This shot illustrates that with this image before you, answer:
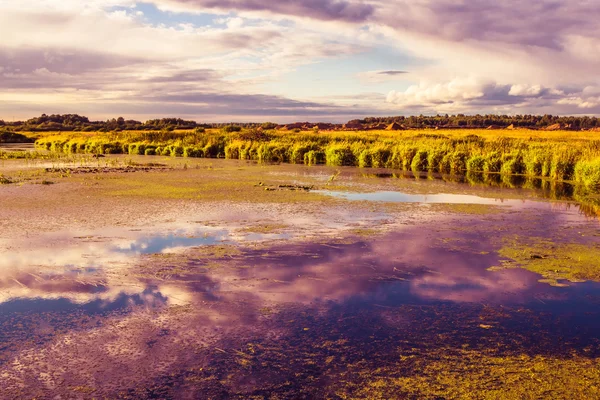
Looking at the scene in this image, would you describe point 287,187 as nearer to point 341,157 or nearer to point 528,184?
point 528,184

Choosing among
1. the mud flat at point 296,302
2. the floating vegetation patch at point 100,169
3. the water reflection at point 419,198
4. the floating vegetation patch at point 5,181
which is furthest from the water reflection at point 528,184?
the floating vegetation patch at point 5,181

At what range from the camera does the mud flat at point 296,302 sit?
530 cm

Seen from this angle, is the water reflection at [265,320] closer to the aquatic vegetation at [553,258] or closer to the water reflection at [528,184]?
the aquatic vegetation at [553,258]

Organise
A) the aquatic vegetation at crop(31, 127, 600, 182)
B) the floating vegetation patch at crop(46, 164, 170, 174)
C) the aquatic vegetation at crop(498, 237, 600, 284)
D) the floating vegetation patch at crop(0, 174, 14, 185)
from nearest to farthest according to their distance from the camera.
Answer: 1. the aquatic vegetation at crop(498, 237, 600, 284)
2. the floating vegetation patch at crop(0, 174, 14, 185)
3. the aquatic vegetation at crop(31, 127, 600, 182)
4. the floating vegetation patch at crop(46, 164, 170, 174)

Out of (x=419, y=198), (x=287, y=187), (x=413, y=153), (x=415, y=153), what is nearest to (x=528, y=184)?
(x=419, y=198)

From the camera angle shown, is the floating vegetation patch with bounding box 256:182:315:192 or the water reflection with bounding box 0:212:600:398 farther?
the floating vegetation patch with bounding box 256:182:315:192

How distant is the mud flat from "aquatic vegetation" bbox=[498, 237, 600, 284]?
0.05 metres

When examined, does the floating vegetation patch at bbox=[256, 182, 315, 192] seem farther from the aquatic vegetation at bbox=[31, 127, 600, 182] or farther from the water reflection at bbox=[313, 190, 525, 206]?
the aquatic vegetation at bbox=[31, 127, 600, 182]

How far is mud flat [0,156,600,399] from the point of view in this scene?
5305mm

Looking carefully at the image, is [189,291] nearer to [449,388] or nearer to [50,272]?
[50,272]

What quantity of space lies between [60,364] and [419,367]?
3701 millimetres

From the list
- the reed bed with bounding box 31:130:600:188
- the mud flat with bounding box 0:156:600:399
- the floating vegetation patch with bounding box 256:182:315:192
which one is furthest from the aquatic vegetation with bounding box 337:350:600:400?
the reed bed with bounding box 31:130:600:188

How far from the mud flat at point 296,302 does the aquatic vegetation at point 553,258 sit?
5 cm

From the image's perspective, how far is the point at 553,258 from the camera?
9.92m
